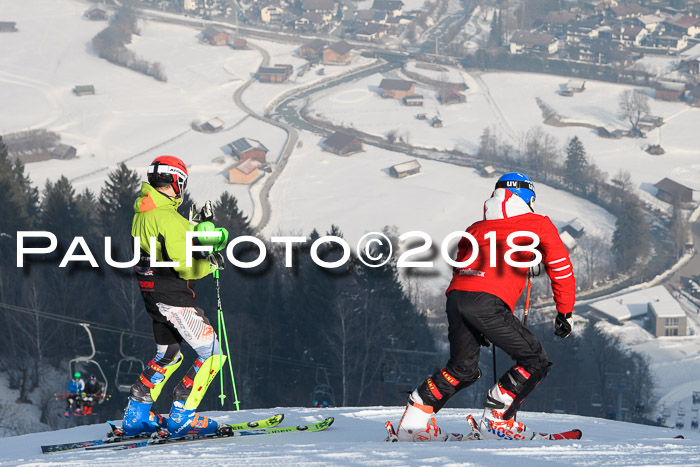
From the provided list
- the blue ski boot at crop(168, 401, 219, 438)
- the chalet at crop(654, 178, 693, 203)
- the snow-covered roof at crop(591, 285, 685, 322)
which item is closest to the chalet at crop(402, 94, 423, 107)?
the chalet at crop(654, 178, 693, 203)

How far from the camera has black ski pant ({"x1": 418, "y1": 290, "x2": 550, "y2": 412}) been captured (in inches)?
246

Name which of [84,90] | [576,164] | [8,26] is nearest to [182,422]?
[576,164]

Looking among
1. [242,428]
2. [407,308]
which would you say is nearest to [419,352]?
[407,308]

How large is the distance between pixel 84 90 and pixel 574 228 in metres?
56.6

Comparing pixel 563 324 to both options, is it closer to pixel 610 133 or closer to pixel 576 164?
pixel 576 164

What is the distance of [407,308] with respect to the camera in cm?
3142

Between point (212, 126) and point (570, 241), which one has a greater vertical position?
point (212, 126)

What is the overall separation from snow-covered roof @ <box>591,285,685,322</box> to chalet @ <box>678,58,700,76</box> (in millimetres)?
59135

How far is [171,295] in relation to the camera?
6707mm

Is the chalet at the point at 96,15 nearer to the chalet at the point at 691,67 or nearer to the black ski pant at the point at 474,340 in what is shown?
the chalet at the point at 691,67

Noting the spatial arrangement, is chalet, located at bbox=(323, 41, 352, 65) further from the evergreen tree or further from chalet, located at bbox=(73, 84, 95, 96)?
the evergreen tree

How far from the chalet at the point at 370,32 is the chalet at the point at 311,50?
39.9 ft

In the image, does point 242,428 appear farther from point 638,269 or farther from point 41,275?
point 638,269

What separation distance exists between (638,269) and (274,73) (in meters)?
55.9
